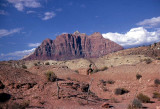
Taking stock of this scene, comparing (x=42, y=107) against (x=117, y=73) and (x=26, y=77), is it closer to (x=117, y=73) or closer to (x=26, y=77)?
(x=26, y=77)

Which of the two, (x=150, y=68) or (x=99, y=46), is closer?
(x=150, y=68)

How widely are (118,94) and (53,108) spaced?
10314mm

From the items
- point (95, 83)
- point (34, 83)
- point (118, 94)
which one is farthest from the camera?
point (95, 83)

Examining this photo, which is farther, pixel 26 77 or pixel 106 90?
pixel 106 90

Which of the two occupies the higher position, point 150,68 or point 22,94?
point 150,68

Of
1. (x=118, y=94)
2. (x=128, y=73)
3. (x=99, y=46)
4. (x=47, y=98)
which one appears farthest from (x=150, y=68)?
(x=99, y=46)

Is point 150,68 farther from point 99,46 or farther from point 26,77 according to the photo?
point 99,46

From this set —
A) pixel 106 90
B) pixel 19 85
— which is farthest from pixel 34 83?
pixel 106 90

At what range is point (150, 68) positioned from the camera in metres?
24.3

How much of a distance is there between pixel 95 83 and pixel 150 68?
966 cm

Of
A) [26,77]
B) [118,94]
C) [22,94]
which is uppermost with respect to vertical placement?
[26,77]

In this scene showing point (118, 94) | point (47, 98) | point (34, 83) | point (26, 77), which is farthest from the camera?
point (118, 94)

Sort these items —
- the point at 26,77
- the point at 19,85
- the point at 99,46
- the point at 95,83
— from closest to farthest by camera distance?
1. the point at 19,85
2. the point at 26,77
3. the point at 95,83
4. the point at 99,46

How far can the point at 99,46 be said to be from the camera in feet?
638
